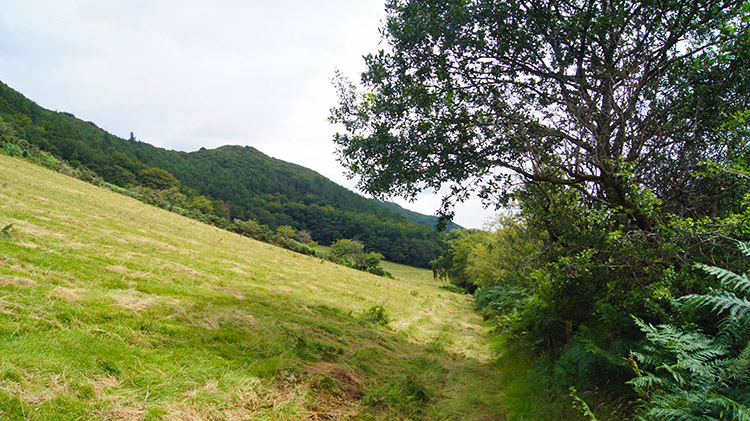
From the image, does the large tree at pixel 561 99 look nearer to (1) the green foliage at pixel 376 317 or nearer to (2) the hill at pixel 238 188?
(1) the green foliage at pixel 376 317

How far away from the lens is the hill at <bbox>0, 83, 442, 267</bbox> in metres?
85.2

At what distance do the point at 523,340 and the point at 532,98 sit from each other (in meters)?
6.46

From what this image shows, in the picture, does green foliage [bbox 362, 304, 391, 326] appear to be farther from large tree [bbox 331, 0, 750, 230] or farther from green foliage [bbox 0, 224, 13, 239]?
green foliage [bbox 0, 224, 13, 239]

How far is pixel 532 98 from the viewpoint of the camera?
27.2ft

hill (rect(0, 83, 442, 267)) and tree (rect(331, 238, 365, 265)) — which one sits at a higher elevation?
hill (rect(0, 83, 442, 267))

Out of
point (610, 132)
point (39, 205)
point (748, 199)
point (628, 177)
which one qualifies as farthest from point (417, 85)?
point (39, 205)

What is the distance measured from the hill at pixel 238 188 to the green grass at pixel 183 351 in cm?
6749

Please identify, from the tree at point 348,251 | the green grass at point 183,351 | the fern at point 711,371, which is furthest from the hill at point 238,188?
the fern at point 711,371

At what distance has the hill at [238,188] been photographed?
85.2 m

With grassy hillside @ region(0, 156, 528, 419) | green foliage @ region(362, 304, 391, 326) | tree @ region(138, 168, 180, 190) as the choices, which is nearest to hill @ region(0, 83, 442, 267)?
tree @ region(138, 168, 180, 190)

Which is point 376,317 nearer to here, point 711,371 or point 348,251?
point 711,371

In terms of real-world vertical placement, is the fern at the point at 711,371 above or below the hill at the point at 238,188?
below

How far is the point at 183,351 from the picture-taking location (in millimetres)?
5492

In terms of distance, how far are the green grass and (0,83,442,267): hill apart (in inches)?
2657
